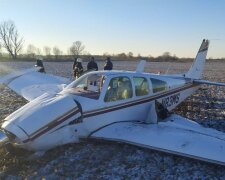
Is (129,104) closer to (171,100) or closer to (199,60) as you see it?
(171,100)

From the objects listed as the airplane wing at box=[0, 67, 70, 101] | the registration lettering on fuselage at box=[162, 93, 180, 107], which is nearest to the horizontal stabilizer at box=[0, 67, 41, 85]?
the airplane wing at box=[0, 67, 70, 101]

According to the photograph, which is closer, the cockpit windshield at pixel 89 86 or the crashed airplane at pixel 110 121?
the crashed airplane at pixel 110 121

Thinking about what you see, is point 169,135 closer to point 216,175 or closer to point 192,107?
point 216,175

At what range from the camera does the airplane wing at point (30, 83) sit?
10974mm

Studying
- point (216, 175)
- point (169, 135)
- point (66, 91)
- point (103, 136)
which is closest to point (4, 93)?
point (66, 91)

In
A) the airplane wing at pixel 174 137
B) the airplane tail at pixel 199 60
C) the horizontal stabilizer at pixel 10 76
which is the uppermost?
the airplane tail at pixel 199 60

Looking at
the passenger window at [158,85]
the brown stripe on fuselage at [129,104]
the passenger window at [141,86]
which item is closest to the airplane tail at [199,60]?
the brown stripe on fuselage at [129,104]

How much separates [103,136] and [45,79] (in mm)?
6193

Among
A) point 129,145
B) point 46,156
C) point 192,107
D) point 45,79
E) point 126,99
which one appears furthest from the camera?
point 45,79

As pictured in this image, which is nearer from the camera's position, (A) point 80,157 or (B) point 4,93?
(A) point 80,157

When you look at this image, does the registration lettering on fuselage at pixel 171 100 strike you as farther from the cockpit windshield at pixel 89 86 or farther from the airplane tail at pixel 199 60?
the cockpit windshield at pixel 89 86

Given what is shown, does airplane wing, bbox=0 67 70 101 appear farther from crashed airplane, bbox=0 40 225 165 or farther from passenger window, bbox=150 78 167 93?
passenger window, bbox=150 78 167 93

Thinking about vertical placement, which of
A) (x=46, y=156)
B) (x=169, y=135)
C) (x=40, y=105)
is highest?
(x=40, y=105)

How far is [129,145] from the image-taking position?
25.5 feet
